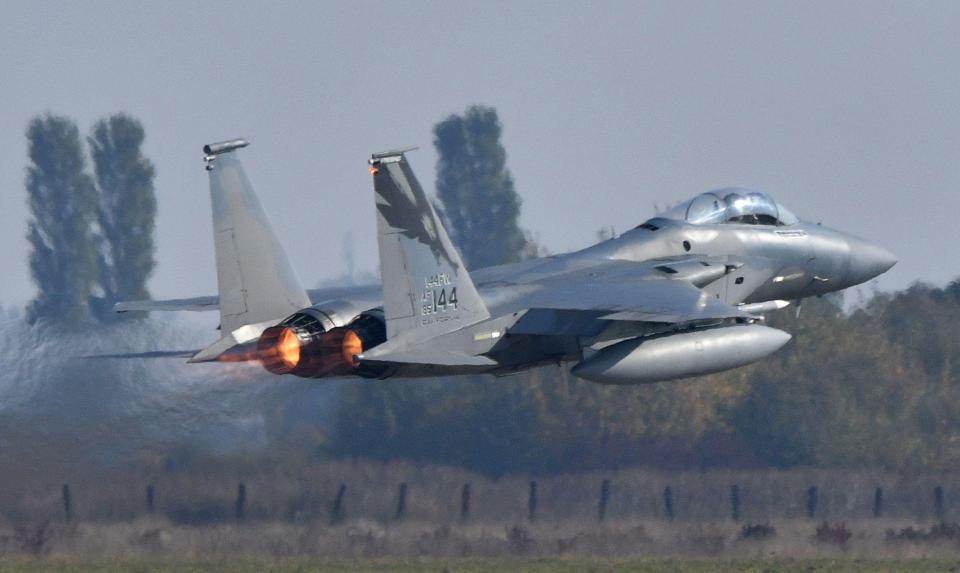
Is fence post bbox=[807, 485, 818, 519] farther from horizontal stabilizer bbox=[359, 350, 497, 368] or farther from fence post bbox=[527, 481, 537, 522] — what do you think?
horizontal stabilizer bbox=[359, 350, 497, 368]

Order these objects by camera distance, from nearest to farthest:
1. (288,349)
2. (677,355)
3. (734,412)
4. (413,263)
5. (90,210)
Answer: (413,263), (288,349), (677,355), (734,412), (90,210)

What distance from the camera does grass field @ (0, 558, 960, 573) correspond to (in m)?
27.7

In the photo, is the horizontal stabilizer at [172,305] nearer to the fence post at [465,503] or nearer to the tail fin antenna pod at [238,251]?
the tail fin antenna pod at [238,251]

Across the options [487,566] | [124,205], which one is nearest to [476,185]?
[124,205]

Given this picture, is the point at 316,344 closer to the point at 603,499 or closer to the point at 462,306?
the point at 462,306

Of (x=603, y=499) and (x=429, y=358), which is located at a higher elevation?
(x=429, y=358)

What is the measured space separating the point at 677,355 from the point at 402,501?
767 cm

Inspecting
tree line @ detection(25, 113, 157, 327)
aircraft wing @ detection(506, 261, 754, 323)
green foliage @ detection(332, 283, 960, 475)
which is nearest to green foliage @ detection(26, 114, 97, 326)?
tree line @ detection(25, 113, 157, 327)

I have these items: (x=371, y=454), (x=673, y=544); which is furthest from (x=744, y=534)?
(x=371, y=454)

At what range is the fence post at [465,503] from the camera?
33062 millimetres

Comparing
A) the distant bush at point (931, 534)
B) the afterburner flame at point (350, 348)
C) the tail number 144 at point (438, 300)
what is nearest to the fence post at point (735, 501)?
the distant bush at point (931, 534)

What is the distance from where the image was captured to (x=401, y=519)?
32844mm

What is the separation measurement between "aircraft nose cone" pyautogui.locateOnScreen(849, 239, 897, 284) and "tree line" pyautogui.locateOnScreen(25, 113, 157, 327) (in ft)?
111

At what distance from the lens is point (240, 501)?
32.7 m
